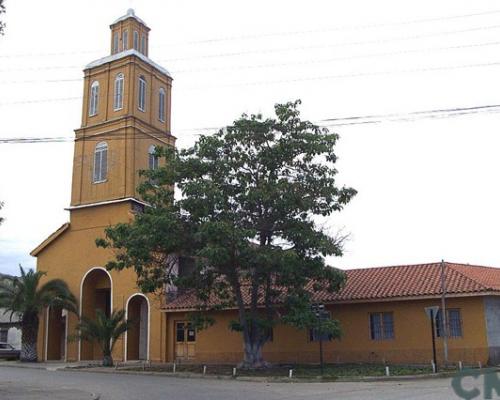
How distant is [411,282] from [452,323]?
2710mm

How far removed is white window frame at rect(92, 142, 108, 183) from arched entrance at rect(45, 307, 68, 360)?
828cm

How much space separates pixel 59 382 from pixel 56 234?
18.3m

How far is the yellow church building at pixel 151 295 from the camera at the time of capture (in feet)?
90.3

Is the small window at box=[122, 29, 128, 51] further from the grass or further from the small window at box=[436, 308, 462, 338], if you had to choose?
the small window at box=[436, 308, 462, 338]

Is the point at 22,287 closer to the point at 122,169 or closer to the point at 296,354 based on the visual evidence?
the point at 122,169

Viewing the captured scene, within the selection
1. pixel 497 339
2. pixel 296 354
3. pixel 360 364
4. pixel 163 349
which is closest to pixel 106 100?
pixel 163 349

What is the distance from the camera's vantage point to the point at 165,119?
138ft

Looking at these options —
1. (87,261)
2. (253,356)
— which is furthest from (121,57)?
(253,356)

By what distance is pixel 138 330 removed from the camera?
3716 centimetres

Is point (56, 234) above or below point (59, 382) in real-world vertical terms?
above

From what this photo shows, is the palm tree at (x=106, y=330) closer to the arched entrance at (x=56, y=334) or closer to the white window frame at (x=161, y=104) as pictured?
the arched entrance at (x=56, y=334)

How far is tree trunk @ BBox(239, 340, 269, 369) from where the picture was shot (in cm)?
2655

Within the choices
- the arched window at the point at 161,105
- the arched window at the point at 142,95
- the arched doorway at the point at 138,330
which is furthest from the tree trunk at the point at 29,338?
the arched window at the point at 161,105

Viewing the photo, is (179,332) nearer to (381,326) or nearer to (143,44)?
(381,326)
